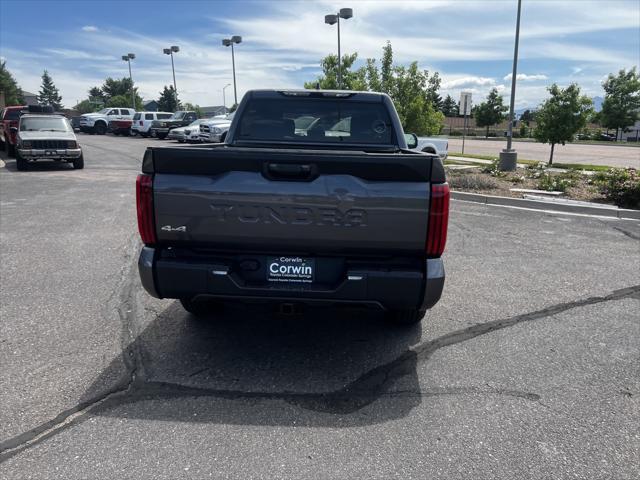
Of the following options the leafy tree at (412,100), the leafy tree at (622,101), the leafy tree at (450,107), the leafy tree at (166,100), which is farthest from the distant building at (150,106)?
the leafy tree at (412,100)

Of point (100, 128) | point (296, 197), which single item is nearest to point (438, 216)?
point (296, 197)

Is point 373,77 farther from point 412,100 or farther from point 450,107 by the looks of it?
point 450,107

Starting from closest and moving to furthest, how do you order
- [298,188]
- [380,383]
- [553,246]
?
[298,188] → [380,383] → [553,246]

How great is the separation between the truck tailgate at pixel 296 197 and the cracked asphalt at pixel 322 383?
0.96 meters

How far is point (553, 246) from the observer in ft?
24.9

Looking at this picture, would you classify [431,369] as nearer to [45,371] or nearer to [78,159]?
[45,371]

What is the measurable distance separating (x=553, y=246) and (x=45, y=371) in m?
6.69

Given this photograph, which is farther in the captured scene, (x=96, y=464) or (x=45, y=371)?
(x=45, y=371)

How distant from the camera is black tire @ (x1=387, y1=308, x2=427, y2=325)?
4379mm

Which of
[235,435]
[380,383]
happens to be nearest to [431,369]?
[380,383]

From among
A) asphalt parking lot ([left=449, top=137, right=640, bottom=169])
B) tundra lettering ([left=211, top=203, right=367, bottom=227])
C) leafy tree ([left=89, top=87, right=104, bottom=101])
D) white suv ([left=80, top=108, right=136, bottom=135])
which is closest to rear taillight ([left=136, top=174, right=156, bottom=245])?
tundra lettering ([left=211, top=203, right=367, bottom=227])

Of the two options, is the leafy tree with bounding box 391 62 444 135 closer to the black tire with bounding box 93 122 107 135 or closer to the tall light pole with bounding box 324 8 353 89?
the tall light pole with bounding box 324 8 353 89

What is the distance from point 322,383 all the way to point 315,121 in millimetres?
2732

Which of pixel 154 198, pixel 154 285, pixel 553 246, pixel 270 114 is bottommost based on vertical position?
pixel 553 246
